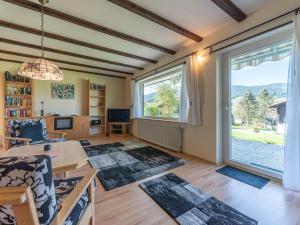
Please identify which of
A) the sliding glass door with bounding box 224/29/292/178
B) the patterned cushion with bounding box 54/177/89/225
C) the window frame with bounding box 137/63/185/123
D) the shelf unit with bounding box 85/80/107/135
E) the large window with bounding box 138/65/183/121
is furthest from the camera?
the shelf unit with bounding box 85/80/107/135

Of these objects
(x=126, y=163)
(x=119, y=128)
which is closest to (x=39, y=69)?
(x=126, y=163)

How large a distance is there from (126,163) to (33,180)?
250cm

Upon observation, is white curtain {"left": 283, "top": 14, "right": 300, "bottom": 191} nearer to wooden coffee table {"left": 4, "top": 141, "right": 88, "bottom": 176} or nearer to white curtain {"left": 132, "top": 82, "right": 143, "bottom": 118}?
wooden coffee table {"left": 4, "top": 141, "right": 88, "bottom": 176}

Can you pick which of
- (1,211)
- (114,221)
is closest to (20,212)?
(1,211)

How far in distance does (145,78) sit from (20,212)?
4.90 m

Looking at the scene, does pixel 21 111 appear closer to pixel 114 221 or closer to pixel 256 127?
pixel 114 221

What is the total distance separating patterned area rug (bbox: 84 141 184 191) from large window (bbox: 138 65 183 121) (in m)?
1.15

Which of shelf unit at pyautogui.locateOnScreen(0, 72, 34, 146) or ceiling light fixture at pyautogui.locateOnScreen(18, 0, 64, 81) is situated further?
shelf unit at pyautogui.locateOnScreen(0, 72, 34, 146)

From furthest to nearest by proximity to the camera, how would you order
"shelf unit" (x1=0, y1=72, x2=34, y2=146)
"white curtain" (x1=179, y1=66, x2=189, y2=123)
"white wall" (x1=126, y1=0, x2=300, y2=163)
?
"shelf unit" (x1=0, y1=72, x2=34, y2=146)
"white curtain" (x1=179, y1=66, x2=189, y2=123)
"white wall" (x1=126, y1=0, x2=300, y2=163)

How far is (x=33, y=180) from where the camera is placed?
72 cm

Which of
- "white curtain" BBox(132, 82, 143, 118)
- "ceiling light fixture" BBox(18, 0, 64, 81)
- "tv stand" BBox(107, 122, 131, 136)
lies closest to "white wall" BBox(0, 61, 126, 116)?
"tv stand" BBox(107, 122, 131, 136)

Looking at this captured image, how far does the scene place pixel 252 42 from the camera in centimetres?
261

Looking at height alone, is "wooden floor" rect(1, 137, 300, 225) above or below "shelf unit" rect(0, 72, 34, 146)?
below

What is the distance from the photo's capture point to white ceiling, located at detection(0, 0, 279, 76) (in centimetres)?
226
